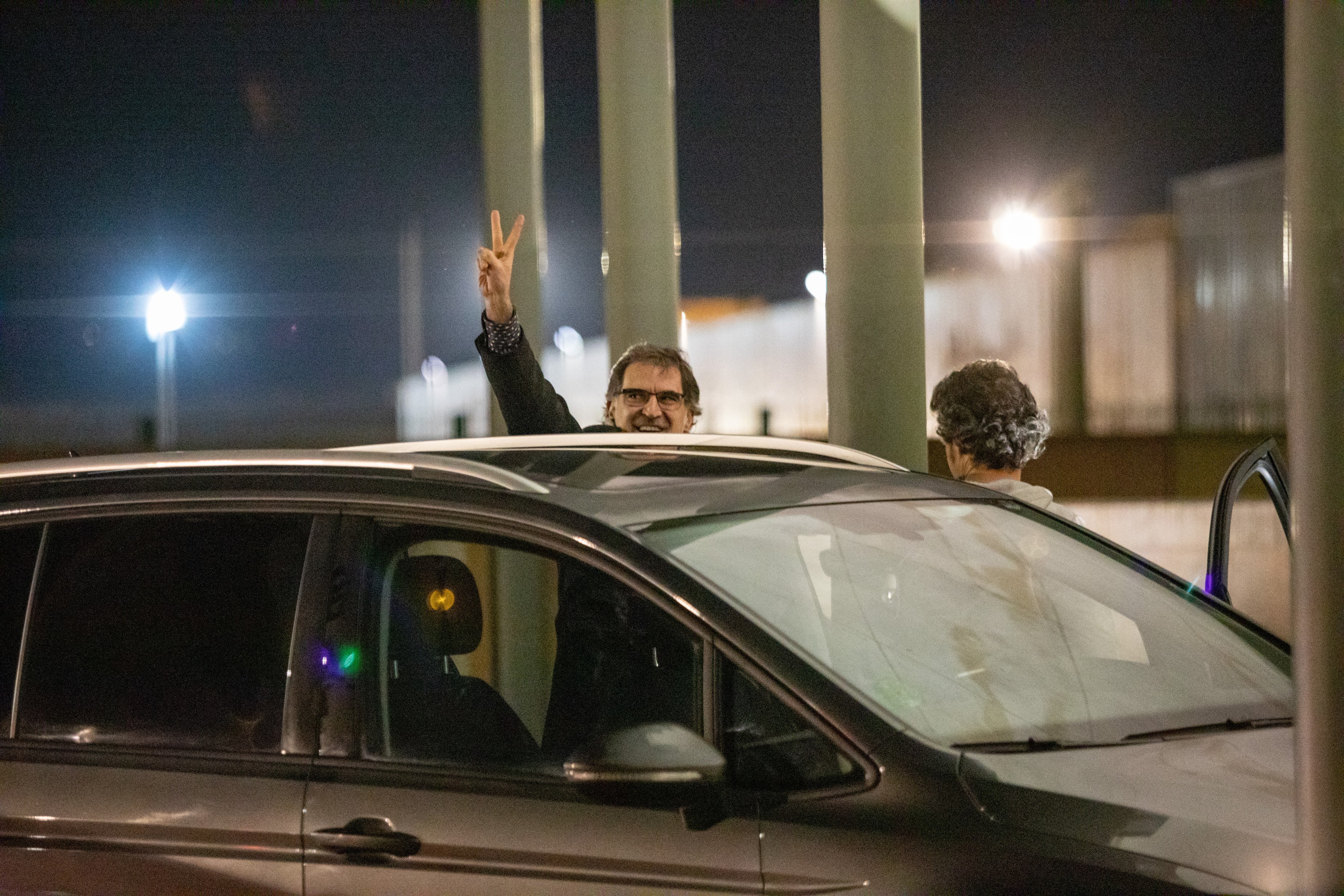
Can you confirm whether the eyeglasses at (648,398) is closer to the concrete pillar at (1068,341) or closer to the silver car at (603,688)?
the silver car at (603,688)

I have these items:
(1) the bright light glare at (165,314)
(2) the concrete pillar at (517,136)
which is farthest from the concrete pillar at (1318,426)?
(1) the bright light glare at (165,314)

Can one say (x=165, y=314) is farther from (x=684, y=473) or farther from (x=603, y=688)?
(x=603, y=688)

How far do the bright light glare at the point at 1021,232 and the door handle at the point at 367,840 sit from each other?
20.8m

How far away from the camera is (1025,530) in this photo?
3.86 meters

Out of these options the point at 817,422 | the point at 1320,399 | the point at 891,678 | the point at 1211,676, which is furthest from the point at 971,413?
the point at 817,422

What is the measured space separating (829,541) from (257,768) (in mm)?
1241

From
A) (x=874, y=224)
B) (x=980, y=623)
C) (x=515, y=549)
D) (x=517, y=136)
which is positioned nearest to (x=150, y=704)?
(x=515, y=549)

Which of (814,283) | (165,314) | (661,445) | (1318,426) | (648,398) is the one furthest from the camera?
(165,314)

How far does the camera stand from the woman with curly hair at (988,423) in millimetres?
5000

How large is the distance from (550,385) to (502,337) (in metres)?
0.25

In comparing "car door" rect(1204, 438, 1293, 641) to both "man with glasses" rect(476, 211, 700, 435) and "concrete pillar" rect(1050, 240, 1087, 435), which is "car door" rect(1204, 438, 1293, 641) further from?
"man with glasses" rect(476, 211, 700, 435)

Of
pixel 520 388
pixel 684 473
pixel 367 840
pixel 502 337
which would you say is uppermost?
pixel 502 337

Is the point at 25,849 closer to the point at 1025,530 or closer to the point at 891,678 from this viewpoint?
the point at 891,678

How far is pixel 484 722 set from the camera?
127 inches
